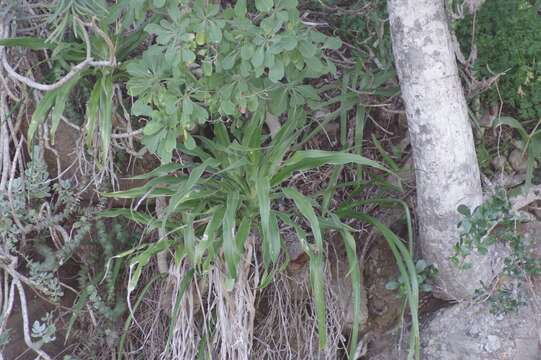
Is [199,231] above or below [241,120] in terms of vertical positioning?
below

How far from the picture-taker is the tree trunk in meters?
1.74

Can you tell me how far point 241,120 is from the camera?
2059 mm

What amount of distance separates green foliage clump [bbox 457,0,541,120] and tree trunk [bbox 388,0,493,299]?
1.03 feet

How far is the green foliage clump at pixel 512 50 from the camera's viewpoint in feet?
6.55

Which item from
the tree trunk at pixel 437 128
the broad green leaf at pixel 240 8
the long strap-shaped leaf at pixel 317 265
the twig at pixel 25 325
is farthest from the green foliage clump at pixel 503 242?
the twig at pixel 25 325

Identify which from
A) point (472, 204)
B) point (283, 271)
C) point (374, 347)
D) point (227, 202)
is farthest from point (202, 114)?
point (374, 347)

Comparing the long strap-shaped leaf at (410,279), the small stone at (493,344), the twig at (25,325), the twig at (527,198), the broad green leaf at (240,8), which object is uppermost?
the broad green leaf at (240,8)

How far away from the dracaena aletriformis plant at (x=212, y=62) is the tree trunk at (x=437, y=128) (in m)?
0.22

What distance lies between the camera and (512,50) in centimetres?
200

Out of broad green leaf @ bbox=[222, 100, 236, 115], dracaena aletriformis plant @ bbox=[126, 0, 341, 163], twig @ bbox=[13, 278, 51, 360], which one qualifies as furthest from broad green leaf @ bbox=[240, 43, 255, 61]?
twig @ bbox=[13, 278, 51, 360]

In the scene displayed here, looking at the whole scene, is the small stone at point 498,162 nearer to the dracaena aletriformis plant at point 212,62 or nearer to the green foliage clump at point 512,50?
the green foliage clump at point 512,50

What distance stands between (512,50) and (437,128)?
459 millimetres

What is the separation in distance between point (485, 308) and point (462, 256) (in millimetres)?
241

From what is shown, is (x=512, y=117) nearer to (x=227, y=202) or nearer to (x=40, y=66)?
(x=227, y=202)
